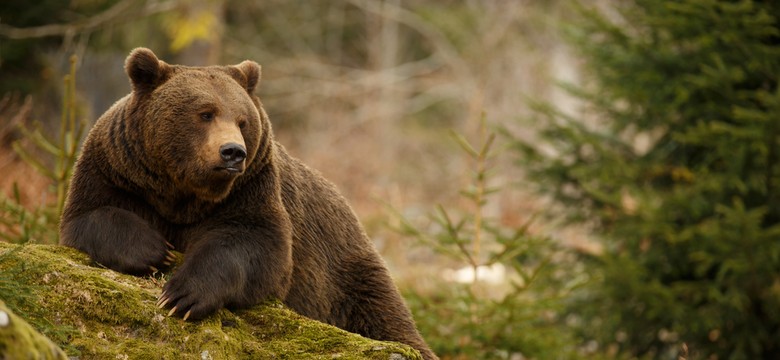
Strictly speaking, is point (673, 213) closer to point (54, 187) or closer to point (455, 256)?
point (455, 256)

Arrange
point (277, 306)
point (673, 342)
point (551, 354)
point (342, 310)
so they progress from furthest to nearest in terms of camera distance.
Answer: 1. point (673, 342)
2. point (551, 354)
3. point (342, 310)
4. point (277, 306)

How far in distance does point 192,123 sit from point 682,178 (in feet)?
20.7

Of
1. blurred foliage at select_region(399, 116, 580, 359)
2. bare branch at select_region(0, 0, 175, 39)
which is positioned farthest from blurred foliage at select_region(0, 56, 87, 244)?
bare branch at select_region(0, 0, 175, 39)

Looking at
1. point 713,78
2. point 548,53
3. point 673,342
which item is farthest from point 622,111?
point 548,53

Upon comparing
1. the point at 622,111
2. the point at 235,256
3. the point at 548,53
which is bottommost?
the point at 235,256

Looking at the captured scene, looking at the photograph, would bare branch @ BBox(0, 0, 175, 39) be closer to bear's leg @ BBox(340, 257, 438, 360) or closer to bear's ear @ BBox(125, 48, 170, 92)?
bear's ear @ BBox(125, 48, 170, 92)

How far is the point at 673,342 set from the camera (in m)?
8.77

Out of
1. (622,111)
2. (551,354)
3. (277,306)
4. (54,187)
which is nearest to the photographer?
(277,306)

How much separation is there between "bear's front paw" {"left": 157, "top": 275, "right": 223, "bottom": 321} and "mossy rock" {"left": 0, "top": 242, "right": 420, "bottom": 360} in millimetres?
36

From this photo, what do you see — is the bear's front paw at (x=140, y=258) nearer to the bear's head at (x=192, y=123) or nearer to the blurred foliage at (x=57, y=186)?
the bear's head at (x=192, y=123)

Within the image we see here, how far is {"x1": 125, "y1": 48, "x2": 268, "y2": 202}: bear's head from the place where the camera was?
3736mm

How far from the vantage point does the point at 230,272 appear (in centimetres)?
368

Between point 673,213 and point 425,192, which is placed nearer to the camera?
point 673,213

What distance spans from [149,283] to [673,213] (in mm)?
6084
